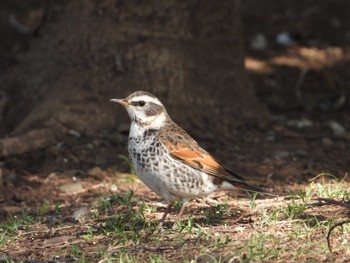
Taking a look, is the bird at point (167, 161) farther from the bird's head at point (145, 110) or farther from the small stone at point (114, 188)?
the small stone at point (114, 188)

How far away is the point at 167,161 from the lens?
Result: 23.9ft

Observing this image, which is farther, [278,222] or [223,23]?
[223,23]

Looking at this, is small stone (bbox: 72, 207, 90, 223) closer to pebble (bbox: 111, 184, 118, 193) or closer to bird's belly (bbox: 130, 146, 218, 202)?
bird's belly (bbox: 130, 146, 218, 202)

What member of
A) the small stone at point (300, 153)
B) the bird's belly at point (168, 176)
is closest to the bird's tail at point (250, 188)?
the bird's belly at point (168, 176)

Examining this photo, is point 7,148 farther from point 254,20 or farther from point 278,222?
point 254,20

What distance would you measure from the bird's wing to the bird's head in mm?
202

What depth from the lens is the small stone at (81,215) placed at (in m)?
7.92

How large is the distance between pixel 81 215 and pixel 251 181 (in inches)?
93.9

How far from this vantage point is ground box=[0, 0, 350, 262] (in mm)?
6613

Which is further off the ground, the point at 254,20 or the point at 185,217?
the point at 254,20

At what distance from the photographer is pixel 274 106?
1305 cm

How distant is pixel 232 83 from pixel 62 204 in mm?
3521

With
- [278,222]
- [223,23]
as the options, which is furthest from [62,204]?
[223,23]

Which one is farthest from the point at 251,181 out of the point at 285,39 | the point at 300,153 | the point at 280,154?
the point at 285,39
